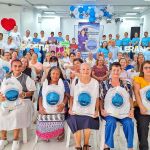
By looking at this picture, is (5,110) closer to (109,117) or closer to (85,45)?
(109,117)

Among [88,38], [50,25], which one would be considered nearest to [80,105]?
[88,38]

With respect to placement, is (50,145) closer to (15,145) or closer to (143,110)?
(15,145)

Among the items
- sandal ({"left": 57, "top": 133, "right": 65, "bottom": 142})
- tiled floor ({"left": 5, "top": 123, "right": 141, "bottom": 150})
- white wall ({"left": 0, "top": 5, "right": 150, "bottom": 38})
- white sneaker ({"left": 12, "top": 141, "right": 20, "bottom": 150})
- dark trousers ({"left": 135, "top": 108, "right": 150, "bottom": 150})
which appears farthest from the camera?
white wall ({"left": 0, "top": 5, "right": 150, "bottom": 38})

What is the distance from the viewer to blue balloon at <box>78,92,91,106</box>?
9.80 feet

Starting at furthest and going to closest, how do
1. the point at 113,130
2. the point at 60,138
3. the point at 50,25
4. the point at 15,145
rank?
the point at 50,25 → the point at 60,138 → the point at 15,145 → the point at 113,130

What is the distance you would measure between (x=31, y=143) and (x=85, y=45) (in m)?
6.54

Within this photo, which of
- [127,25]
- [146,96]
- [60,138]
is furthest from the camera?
[127,25]

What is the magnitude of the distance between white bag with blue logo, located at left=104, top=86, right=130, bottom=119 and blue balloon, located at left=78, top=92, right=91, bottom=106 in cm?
20

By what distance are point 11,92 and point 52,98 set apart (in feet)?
1.61

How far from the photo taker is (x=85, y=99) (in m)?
2.98

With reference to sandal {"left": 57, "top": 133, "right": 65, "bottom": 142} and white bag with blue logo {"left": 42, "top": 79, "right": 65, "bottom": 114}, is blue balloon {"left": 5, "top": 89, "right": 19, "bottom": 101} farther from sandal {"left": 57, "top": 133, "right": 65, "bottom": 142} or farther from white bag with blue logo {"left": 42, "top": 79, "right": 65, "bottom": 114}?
sandal {"left": 57, "top": 133, "right": 65, "bottom": 142}

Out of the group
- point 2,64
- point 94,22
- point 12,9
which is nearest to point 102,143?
point 2,64

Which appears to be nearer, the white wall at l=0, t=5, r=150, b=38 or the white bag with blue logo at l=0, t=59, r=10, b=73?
the white bag with blue logo at l=0, t=59, r=10, b=73

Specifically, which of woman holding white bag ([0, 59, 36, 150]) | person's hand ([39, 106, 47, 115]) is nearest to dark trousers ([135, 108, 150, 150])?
person's hand ([39, 106, 47, 115])
